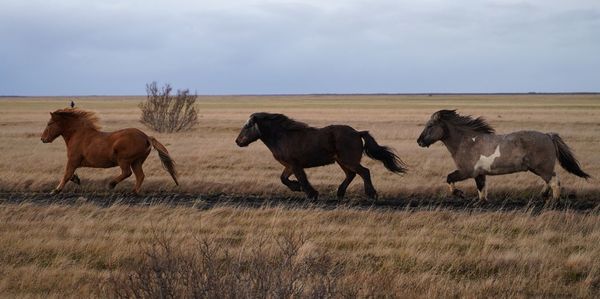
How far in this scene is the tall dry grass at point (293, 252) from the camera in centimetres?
525

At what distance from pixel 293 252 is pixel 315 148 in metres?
6.65

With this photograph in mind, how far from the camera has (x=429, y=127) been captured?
12578 millimetres

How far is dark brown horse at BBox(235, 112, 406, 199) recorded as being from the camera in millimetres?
11883

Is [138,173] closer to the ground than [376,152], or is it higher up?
closer to the ground

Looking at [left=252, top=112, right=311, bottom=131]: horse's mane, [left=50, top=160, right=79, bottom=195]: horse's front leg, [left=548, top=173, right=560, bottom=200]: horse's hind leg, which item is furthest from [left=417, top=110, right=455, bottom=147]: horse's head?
[left=50, top=160, right=79, bottom=195]: horse's front leg

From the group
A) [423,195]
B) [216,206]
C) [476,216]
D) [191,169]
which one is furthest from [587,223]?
[191,169]

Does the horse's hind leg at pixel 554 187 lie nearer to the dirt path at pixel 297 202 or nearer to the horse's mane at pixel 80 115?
the dirt path at pixel 297 202

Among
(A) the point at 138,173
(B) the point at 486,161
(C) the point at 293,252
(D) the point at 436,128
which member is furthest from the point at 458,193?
(C) the point at 293,252

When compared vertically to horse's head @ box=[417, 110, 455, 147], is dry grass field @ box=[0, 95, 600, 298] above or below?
below

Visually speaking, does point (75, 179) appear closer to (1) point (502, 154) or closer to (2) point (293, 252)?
(1) point (502, 154)

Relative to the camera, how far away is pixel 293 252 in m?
5.39

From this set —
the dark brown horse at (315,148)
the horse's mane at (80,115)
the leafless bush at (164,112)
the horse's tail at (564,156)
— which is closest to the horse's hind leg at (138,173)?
the horse's mane at (80,115)

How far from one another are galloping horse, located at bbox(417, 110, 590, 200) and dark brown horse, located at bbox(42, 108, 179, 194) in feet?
17.6

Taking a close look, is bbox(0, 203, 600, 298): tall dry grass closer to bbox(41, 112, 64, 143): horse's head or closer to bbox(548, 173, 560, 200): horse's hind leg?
bbox(548, 173, 560, 200): horse's hind leg
